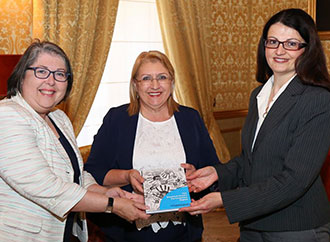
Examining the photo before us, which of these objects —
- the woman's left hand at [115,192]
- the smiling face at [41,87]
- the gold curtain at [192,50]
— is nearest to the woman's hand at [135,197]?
the woman's left hand at [115,192]

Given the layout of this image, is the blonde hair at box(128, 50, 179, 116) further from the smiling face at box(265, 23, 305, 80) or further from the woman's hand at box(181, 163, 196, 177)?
the smiling face at box(265, 23, 305, 80)

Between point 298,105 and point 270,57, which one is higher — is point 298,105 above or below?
below

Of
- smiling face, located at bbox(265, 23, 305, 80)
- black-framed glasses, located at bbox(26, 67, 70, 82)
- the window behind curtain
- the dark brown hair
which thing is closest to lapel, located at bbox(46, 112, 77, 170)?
black-framed glasses, located at bbox(26, 67, 70, 82)

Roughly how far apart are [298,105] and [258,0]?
433 centimetres

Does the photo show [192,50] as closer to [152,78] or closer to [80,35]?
[80,35]

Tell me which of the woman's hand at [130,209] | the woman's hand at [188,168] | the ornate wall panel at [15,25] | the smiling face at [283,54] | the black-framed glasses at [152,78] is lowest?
the woman's hand at [130,209]

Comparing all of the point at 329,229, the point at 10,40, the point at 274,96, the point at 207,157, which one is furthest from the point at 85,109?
the point at 329,229

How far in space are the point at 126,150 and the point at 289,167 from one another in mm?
1221

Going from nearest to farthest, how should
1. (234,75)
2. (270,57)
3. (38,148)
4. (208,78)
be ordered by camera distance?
(38,148), (270,57), (208,78), (234,75)

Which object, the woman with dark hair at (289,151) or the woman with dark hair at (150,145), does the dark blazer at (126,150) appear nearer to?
the woman with dark hair at (150,145)

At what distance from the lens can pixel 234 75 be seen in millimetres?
6215

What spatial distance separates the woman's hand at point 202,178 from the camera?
2875 millimetres

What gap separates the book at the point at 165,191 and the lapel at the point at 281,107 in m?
0.50

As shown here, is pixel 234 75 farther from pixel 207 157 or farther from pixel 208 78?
pixel 207 157
